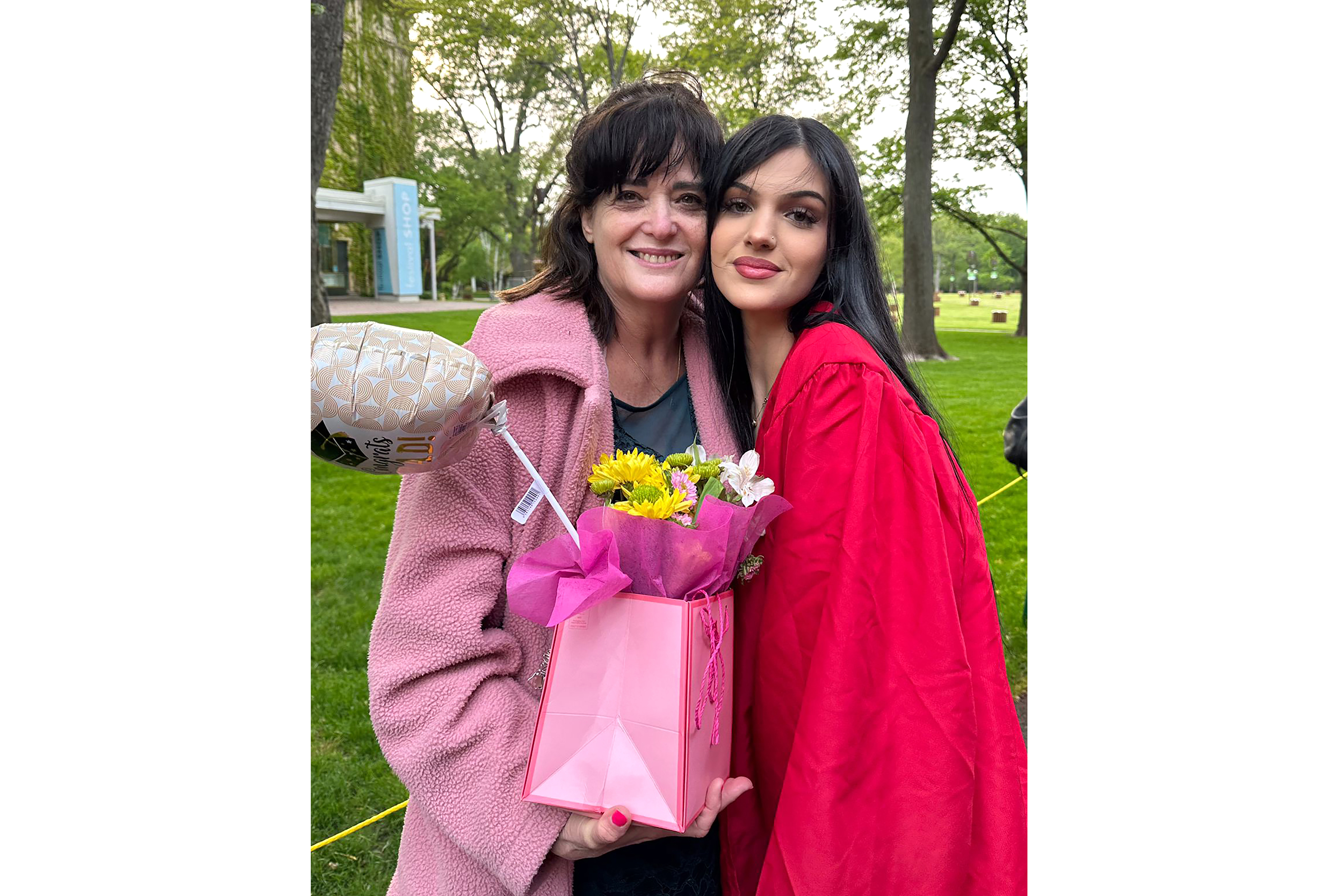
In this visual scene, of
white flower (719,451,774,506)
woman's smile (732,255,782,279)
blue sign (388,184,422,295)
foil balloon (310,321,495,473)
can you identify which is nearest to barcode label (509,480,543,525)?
foil balloon (310,321,495,473)

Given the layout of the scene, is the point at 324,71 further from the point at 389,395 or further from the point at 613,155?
the point at 389,395

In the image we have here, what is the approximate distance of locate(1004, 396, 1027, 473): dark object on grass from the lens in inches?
112

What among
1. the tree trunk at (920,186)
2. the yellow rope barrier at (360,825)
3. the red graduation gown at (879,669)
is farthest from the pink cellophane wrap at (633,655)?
the tree trunk at (920,186)

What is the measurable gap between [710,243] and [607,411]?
1.24 ft

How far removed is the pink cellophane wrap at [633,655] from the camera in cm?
107

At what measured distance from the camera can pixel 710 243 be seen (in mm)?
1437

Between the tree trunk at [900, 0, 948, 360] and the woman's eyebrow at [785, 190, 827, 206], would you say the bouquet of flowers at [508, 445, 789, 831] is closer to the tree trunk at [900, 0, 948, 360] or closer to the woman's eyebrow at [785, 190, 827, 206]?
the woman's eyebrow at [785, 190, 827, 206]

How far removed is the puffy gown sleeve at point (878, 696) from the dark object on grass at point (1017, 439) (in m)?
1.82

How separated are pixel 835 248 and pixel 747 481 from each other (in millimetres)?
564

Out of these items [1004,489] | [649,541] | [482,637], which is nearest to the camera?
[649,541]

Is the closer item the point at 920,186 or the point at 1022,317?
the point at 920,186

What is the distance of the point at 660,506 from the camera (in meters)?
1.05

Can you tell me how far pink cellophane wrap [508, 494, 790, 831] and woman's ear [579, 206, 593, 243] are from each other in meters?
0.65

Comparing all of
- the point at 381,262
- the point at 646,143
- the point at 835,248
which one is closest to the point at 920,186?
the point at 835,248
